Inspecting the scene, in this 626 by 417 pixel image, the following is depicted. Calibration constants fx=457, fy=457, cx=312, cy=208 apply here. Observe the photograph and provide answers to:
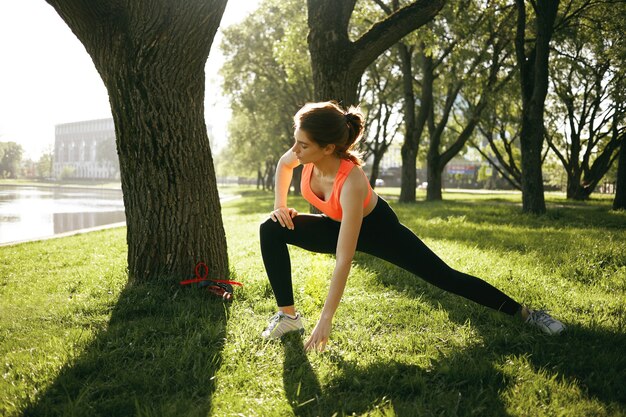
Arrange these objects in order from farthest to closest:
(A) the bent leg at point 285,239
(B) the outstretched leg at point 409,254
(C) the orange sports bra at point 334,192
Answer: (A) the bent leg at point 285,239, (B) the outstretched leg at point 409,254, (C) the orange sports bra at point 334,192

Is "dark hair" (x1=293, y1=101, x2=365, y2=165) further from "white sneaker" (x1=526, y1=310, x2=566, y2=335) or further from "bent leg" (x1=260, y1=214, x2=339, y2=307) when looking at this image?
"white sneaker" (x1=526, y1=310, x2=566, y2=335)

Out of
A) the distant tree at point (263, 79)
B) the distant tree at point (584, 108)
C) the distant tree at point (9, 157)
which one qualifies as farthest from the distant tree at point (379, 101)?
the distant tree at point (9, 157)

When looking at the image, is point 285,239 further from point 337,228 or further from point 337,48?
point 337,48

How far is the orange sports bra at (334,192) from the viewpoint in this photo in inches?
109

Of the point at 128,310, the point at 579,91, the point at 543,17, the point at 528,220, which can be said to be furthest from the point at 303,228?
the point at 579,91

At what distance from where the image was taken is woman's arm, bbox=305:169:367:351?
263 centimetres

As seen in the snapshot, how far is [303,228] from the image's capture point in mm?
3211

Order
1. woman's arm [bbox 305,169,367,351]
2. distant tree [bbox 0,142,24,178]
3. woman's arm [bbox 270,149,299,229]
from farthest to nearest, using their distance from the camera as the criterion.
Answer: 1. distant tree [bbox 0,142,24,178]
2. woman's arm [bbox 270,149,299,229]
3. woman's arm [bbox 305,169,367,351]

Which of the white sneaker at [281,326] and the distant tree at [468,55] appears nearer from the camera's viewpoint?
the white sneaker at [281,326]

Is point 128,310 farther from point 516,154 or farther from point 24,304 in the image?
point 516,154

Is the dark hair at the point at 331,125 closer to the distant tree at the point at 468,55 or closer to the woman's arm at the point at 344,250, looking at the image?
the woman's arm at the point at 344,250

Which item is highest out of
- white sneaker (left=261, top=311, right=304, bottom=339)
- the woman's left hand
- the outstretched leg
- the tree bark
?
the tree bark

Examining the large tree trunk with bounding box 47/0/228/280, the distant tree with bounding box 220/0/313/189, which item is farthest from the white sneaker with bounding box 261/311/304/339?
the distant tree with bounding box 220/0/313/189

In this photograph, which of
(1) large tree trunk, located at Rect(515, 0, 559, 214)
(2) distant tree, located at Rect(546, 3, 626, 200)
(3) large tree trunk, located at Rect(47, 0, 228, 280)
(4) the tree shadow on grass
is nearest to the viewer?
(4) the tree shadow on grass
